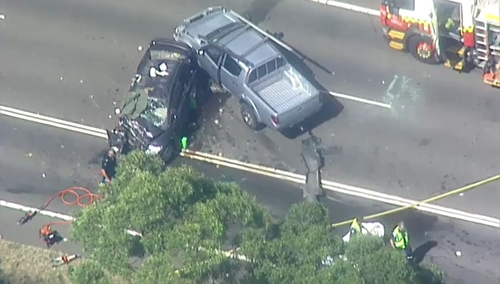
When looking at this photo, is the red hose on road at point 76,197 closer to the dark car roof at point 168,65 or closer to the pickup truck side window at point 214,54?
the dark car roof at point 168,65

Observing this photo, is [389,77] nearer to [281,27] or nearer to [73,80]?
[281,27]

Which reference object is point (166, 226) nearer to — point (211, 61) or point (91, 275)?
point (91, 275)

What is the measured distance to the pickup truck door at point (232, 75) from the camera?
3147cm

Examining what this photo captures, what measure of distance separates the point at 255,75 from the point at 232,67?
2.14 feet

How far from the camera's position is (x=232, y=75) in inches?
1244

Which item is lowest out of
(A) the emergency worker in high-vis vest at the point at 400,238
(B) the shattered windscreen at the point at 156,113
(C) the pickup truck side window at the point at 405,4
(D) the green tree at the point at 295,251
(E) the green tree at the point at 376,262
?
(A) the emergency worker in high-vis vest at the point at 400,238

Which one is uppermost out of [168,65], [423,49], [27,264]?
[168,65]

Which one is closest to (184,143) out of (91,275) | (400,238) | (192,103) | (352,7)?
(192,103)

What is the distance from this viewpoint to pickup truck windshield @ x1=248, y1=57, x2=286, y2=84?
31.4 metres

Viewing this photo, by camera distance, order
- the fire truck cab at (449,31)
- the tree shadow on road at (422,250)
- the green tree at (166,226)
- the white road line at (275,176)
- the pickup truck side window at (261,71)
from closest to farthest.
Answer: the green tree at (166,226)
the tree shadow on road at (422,250)
the white road line at (275,176)
the fire truck cab at (449,31)
the pickup truck side window at (261,71)

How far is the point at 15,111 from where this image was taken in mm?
32438

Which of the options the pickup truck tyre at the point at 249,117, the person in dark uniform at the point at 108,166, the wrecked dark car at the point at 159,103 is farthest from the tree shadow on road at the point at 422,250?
the person in dark uniform at the point at 108,166

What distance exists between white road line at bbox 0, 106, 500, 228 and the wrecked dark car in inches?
35.8

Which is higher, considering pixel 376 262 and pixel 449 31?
pixel 376 262
